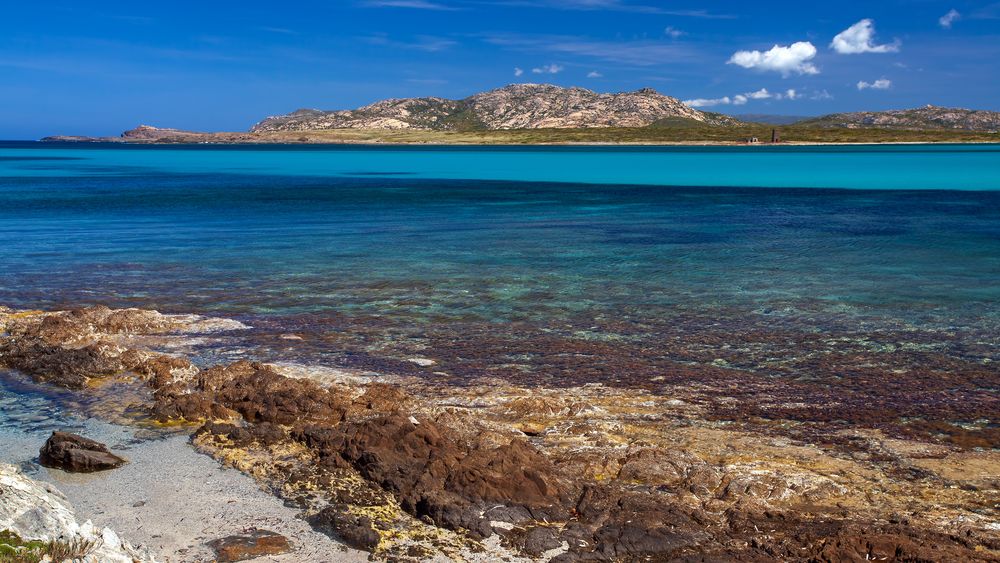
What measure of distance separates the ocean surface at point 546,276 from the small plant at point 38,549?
278 inches

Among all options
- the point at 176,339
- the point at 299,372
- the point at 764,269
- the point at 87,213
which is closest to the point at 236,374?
the point at 299,372

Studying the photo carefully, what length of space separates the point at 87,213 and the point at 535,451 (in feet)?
123

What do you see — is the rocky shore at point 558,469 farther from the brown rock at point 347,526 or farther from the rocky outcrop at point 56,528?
the rocky outcrop at point 56,528

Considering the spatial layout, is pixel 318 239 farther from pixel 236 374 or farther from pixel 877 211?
pixel 877 211

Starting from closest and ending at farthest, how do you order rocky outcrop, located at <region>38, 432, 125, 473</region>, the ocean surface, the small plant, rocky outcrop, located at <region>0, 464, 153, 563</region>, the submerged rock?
1. the small plant
2. rocky outcrop, located at <region>0, 464, 153, 563</region>
3. the submerged rock
4. rocky outcrop, located at <region>38, 432, 125, 473</region>
5. the ocean surface

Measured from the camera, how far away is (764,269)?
23359mm

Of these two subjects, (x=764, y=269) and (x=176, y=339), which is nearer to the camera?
(x=176, y=339)

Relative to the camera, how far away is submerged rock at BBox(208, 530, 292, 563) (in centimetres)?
723

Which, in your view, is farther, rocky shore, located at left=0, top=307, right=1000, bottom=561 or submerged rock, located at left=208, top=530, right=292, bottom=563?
rocky shore, located at left=0, top=307, right=1000, bottom=561

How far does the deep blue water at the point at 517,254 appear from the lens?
18.1m

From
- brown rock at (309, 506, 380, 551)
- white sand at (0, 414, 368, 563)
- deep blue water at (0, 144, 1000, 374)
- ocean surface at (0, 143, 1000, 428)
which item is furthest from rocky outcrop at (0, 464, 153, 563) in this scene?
deep blue water at (0, 144, 1000, 374)

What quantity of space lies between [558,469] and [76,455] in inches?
199

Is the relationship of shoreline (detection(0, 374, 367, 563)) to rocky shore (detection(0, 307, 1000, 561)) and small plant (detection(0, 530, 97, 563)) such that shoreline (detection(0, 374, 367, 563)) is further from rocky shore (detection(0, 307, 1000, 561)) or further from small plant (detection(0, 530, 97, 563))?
small plant (detection(0, 530, 97, 563))

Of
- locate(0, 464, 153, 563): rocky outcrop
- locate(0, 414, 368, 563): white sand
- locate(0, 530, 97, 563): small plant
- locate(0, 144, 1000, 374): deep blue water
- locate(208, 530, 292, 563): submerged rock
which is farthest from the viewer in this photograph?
locate(0, 144, 1000, 374): deep blue water
